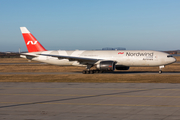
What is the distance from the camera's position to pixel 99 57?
40844 millimetres

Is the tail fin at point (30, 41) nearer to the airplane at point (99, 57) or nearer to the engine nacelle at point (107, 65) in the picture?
the airplane at point (99, 57)

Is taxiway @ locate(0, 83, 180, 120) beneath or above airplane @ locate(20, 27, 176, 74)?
beneath

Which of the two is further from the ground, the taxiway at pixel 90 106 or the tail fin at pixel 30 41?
the tail fin at pixel 30 41

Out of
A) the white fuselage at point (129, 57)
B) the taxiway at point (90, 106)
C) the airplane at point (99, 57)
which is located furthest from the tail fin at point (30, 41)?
the taxiway at point (90, 106)

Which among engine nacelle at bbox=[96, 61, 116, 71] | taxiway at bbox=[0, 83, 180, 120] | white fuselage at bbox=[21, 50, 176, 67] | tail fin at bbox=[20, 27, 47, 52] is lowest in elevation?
taxiway at bbox=[0, 83, 180, 120]

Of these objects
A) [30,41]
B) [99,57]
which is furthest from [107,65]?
[30,41]

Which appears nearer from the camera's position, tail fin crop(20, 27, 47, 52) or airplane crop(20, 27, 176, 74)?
airplane crop(20, 27, 176, 74)

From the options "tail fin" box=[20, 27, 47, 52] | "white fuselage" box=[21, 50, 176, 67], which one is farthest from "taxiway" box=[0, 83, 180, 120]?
"tail fin" box=[20, 27, 47, 52]

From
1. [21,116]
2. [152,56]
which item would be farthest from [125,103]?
[152,56]

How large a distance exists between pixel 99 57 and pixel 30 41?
44.7 ft

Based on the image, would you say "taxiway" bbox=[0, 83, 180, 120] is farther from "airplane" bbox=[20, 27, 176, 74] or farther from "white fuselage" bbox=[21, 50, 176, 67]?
"white fuselage" bbox=[21, 50, 176, 67]

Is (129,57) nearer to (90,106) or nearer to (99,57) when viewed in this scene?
(99,57)

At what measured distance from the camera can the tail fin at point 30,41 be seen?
44312mm

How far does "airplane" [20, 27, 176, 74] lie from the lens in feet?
124
